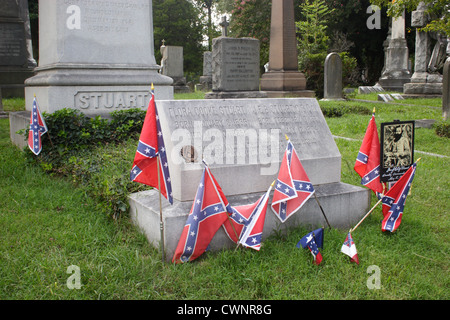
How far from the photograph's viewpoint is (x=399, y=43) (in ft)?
61.8

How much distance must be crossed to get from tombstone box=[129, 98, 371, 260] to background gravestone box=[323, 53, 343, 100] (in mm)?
10441

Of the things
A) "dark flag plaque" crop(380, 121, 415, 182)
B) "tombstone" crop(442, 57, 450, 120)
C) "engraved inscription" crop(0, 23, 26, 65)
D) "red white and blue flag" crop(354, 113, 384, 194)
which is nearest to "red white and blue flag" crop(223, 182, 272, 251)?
"red white and blue flag" crop(354, 113, 384, 194)

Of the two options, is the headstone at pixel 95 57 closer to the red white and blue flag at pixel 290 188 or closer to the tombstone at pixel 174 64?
the red white and blue flag at pixel 290 188

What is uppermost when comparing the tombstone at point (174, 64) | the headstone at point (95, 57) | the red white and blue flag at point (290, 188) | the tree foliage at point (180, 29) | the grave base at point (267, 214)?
the tree foliage at point (180, 29)

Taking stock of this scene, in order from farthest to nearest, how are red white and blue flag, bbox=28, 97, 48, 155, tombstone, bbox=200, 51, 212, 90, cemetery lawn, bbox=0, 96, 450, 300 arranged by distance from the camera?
tombstone, bbox=200, 51, 212, 90, red white and blue flag, bbox=28, 97, 48, 155, cemetery lawn, bbox=0, 96, 450, 300

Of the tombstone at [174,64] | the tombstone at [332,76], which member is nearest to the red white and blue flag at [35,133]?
the tombstone at [332,76]

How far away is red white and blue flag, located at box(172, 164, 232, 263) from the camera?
3203 millimetres

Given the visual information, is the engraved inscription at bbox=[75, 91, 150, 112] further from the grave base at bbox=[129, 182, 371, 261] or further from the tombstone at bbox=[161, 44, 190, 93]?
the tombstone at bbox=[161, 44, 190, 93]

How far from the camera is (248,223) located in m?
3.38

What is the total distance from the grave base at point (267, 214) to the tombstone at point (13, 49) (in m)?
12.9

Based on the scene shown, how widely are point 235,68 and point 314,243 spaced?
405 inches

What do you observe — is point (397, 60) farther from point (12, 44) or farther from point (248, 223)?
point (248, 223)

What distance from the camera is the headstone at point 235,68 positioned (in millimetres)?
12664

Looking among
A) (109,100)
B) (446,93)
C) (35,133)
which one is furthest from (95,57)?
(446,93)
